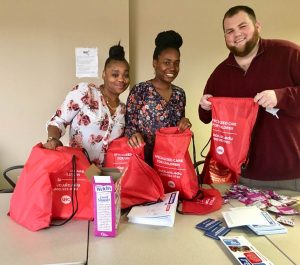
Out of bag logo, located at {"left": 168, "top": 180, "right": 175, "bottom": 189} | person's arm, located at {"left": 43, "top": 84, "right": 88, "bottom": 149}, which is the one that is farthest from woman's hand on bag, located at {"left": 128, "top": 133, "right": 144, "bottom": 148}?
person's arm, located at {"left": 43, "top": 84, "right": 88, "bottom": 149}

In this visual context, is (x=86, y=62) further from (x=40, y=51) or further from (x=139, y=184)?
(x=139, y=184)

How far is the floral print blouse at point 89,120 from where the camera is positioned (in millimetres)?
1688

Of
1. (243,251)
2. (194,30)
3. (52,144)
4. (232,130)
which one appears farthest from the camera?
(194,30)

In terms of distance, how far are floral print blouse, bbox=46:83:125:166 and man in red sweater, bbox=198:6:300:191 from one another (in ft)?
1.84

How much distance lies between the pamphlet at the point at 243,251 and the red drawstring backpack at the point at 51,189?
1.91 feet

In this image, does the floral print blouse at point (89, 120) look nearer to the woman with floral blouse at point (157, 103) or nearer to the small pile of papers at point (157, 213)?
the woman with floral blouse at point (157, 103)

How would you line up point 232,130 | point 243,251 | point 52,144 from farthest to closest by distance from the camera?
point 232,130
point 52,144
point 243,251

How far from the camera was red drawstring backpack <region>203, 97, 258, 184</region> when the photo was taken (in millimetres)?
1617

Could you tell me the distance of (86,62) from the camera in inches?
111

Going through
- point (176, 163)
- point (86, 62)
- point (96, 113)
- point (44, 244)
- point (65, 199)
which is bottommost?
point (44, 244)

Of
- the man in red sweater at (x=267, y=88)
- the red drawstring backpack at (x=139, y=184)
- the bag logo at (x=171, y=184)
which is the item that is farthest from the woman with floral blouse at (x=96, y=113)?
the man in red sweater at (x=267, y=88)

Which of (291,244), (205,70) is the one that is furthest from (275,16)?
(291,244)

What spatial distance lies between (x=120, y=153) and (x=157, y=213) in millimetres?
406

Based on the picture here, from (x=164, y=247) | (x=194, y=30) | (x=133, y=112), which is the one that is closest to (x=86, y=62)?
(x=194, y=30)
